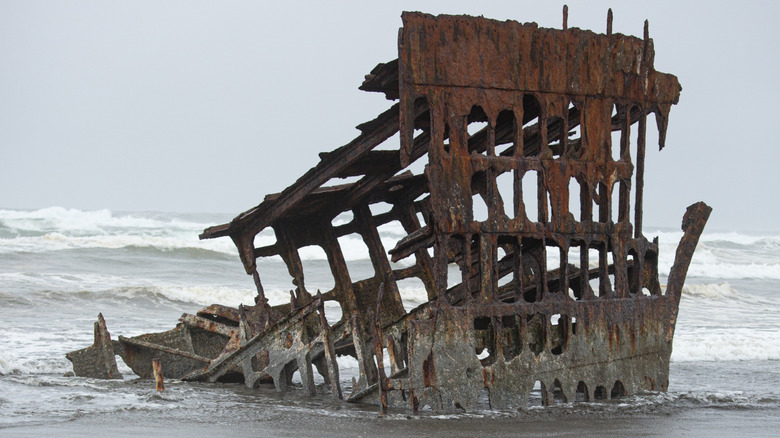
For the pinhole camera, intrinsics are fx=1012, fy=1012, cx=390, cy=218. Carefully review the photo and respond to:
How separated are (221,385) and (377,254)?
2.16m

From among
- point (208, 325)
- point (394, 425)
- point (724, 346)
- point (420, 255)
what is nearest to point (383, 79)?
point (394, 425)

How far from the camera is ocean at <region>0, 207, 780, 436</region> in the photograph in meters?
7.88

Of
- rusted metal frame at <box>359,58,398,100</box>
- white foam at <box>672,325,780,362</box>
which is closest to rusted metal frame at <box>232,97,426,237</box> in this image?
rusted metal frame at <box>359,58,398,100</box>

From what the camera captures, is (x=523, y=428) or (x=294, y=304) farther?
(x=294, y=304)

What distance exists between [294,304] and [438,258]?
11.6ft

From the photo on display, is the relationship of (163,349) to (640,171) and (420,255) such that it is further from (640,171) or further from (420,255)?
(640,171)

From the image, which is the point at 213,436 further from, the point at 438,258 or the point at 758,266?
the point at 758,266

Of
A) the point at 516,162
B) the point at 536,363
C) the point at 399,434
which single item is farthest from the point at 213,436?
the point at 516,162

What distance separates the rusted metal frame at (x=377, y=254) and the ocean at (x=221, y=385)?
1212mm

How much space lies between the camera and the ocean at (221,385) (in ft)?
25.8

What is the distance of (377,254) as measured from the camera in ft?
36.1

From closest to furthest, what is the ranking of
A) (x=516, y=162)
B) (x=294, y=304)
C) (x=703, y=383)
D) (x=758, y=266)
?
(x=516, y=162)
(x=294, y=304)
(x=703, y=383)
(x=758, y=266)

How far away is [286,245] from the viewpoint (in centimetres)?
1120

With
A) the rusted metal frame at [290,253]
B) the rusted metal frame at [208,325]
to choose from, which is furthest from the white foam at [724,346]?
the rusted metal frame at [208,325]
